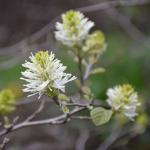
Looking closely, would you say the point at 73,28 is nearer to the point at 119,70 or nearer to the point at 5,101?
the point at 5,101

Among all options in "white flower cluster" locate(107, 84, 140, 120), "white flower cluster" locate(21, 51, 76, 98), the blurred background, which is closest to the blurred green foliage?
the blurred background

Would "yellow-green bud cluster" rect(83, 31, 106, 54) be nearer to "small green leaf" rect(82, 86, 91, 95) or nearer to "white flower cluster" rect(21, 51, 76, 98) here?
"small green leaf" rect(82, 86, 91, 95)

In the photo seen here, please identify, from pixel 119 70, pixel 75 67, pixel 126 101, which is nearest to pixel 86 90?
pixel 126 101

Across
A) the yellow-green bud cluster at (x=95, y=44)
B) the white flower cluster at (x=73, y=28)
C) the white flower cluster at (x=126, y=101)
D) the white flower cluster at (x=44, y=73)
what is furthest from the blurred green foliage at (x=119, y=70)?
the white flower cluster at (x=44, y=73)

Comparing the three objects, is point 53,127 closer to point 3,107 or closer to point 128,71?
point 128,71

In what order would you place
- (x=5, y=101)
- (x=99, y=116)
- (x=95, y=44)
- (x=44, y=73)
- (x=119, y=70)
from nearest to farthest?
(x=44, y=73) < (x=99, y=116) < (x=5, y=101) < (x=95, y=44) < (x=119, y=70)

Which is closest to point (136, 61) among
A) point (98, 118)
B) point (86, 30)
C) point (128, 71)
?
point (128, 71)
